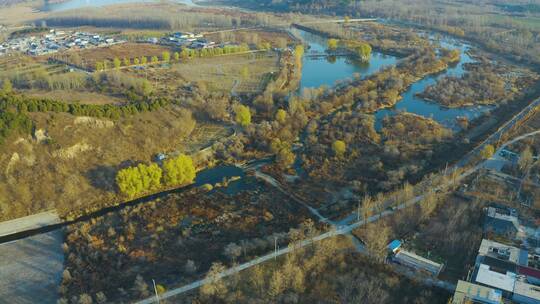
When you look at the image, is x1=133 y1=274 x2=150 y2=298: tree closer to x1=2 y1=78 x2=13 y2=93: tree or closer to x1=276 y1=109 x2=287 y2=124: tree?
x1=276 y1=109 x2=287 y2=124: tree

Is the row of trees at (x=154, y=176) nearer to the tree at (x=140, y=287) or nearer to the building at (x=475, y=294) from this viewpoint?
the tree at (x=140, y=287)

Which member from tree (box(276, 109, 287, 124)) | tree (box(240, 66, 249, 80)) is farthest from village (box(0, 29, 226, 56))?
tree (box(276, 109, 287, 124))

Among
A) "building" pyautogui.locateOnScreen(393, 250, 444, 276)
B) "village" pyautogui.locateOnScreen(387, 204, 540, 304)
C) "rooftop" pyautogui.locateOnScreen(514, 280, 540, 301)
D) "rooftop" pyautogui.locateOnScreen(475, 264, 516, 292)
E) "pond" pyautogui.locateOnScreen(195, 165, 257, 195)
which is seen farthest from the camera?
"pond" pyautogui.locateOnScreen(195, 165, 257, 195)

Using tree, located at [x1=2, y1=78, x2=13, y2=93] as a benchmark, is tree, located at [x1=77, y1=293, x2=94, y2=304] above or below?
below

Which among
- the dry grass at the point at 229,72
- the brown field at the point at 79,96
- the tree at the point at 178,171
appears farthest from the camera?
the dry grass at the point at 229,72

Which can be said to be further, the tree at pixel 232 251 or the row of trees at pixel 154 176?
the row of trees at pixel 154 176

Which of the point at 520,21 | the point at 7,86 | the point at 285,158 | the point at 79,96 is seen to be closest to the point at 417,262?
the point at 285,158

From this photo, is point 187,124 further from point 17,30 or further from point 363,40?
point 17,30

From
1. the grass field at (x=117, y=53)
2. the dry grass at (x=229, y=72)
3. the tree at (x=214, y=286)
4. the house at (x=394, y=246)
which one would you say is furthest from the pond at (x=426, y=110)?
the grass field at (x=117, y=53)

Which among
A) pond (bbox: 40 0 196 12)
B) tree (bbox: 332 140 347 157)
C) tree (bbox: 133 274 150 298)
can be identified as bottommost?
tree (bbox: 133 274 150 298)
